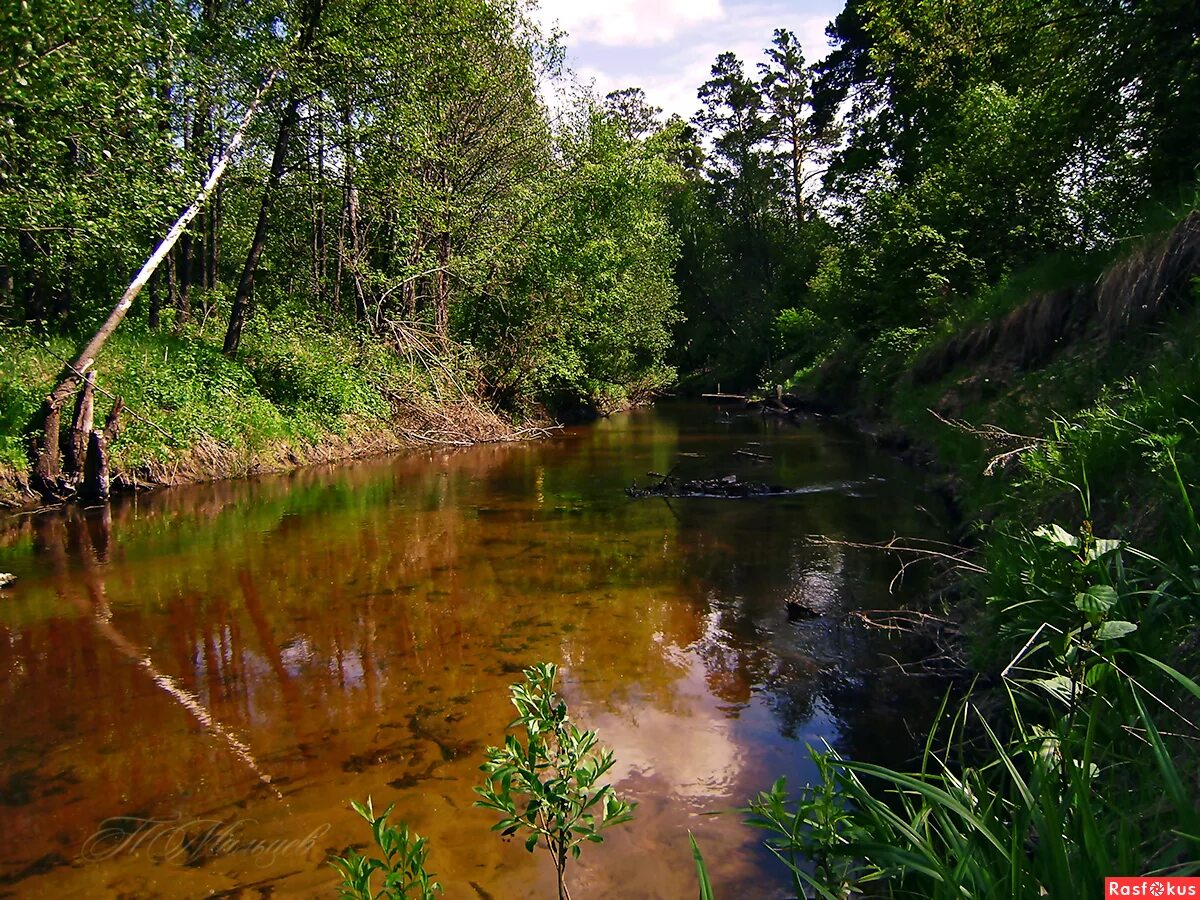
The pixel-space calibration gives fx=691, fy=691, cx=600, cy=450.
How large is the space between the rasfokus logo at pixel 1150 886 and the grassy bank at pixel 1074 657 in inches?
1.4

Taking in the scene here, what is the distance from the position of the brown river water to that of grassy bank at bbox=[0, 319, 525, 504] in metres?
1.90

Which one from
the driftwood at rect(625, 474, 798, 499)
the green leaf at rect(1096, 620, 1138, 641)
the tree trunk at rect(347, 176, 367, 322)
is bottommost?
the driftwood at rect(625, 474, 798, 499)

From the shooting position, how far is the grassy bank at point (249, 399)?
1155 cm

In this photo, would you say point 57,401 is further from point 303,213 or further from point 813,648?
point 813,648

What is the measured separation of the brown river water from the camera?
329 centimetres

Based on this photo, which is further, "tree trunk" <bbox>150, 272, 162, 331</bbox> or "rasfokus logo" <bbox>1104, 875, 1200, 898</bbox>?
"tree trunk" <bbox>150, 272, 162, 331</bbox>

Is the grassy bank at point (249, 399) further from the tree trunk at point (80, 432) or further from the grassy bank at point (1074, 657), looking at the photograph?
the grassy bank at point (1074, 657)

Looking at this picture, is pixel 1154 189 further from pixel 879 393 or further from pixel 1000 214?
pixel 879 393

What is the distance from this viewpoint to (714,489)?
11.8 meters

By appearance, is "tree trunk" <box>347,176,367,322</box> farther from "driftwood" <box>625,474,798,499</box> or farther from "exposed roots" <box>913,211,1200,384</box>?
"exposed roots" <box>913,211,1200,384</box>

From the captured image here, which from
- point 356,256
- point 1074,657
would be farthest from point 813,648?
point 356,256

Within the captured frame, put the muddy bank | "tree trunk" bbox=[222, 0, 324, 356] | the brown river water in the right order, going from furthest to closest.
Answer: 1. "tree trunk" bbox=[222, 0, 324, 356]
2. the muddy bank
3. the brown river water

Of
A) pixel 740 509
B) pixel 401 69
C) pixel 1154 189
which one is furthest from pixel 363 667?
pixel 401 69

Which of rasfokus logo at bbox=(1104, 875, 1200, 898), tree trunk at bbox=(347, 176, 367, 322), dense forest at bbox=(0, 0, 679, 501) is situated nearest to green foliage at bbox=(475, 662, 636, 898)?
rasfokus logo at bbox=(1104, 875, 1200, 898)
